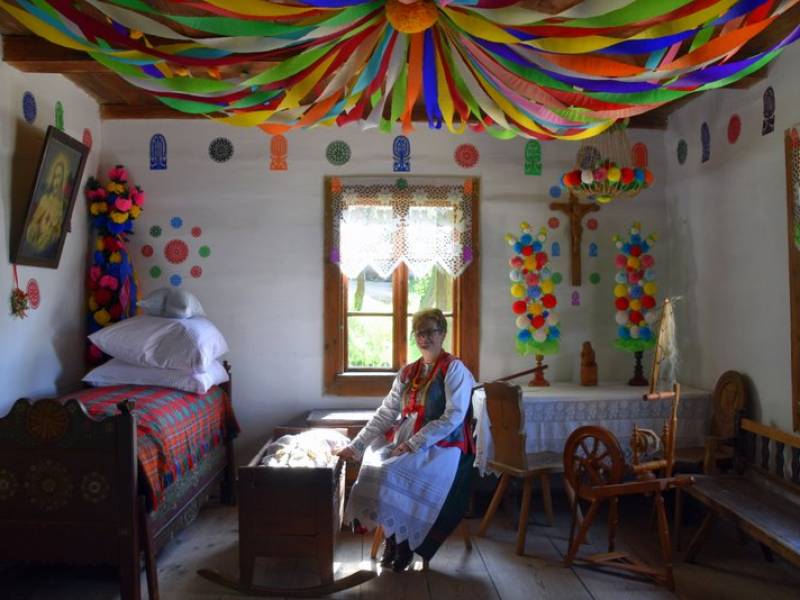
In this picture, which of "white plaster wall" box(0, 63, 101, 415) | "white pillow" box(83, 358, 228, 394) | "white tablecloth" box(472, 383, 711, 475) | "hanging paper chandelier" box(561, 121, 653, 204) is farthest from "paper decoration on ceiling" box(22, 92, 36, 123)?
"hanging paper chandelier" box(561, 121, 653, 204)

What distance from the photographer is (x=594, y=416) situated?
4.82m

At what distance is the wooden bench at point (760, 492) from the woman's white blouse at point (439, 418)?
1349 millimetres

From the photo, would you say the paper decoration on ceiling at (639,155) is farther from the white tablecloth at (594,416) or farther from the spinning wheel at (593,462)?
the spinning wheel at (593,462)

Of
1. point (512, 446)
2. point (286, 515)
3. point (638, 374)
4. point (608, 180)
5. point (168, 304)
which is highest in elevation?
point (608, 180)

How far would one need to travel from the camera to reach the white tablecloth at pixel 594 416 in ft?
15.6

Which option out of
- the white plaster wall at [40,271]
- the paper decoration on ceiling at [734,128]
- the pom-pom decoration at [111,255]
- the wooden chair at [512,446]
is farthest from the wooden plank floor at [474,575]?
the paper decoration on ceiling at [734,128]

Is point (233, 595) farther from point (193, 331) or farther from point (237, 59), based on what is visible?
point (237, 59)

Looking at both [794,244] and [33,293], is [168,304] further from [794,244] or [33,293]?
[794,244]

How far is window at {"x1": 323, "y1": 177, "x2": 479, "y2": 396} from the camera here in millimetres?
5492

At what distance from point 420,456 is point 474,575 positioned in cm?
71

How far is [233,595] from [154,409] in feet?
3.48

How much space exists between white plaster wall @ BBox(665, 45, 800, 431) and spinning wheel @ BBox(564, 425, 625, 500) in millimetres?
1146

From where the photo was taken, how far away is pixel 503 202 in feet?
18.5

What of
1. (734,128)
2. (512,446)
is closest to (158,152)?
(512,446)
